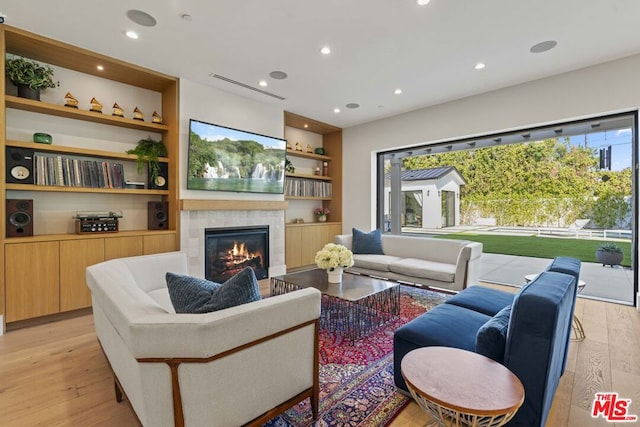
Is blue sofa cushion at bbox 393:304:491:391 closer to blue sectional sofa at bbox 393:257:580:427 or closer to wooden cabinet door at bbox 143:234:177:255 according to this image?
blue sectional sofa at bbox 393:257:580:427

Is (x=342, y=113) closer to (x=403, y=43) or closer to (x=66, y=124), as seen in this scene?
(x=403, y=43)

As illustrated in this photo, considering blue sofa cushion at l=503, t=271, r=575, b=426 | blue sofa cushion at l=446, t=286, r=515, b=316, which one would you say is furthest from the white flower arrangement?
blue sofa cushion at l=503, t=271, r=575, b=426

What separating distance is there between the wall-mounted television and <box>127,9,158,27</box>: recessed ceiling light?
54.0 inches

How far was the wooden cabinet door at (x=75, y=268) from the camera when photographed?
323 centimetres

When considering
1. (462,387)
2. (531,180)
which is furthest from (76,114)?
(531,180)

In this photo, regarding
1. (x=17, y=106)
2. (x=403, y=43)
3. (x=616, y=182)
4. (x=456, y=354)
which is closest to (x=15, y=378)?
(x=17, y=106)

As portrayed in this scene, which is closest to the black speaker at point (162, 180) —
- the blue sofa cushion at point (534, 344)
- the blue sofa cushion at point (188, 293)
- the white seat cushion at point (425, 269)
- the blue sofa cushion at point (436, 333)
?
the blue sofa cushion at point (188, 293)

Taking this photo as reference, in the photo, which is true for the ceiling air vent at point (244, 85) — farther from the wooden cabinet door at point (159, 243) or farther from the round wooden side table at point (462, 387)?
the round wooden side table at point (462, 387)

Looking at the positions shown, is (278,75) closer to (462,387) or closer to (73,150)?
(73,150)

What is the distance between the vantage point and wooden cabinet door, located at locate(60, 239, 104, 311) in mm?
3227

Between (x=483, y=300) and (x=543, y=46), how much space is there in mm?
2898

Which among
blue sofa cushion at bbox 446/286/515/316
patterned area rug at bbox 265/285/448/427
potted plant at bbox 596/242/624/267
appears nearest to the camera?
patterned area rug at bbox 265/285/448/427

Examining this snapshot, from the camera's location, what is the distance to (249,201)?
4.82m

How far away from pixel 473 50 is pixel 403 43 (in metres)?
0.84
